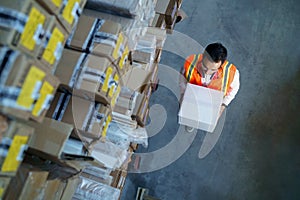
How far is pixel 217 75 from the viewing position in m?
3.79

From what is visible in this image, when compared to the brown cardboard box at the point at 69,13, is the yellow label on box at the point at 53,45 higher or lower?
lower

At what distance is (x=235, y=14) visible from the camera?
5.57 m

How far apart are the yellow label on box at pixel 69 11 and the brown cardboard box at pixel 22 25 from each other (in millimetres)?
187

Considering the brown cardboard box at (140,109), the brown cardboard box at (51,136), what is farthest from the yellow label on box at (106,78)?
the brown cardboard box at (140,109)

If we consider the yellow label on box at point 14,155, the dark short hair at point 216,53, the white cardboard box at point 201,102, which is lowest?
the yellow label on box at point 14,155

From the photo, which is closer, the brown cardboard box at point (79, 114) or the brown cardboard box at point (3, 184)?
the brown cardboard box at point (3, 184)

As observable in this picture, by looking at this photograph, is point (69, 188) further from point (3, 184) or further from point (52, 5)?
point (52, 5)

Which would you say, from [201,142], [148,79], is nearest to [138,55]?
[148,79]

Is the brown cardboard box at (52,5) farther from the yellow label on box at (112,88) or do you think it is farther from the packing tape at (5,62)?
the yellow label on box at (112,88)

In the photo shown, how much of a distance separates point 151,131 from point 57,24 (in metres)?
3.01

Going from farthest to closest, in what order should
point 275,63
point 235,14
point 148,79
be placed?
1. point 235,14
2. point 275,63
3. point 148,79

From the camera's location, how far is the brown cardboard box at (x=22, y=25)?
1.60m

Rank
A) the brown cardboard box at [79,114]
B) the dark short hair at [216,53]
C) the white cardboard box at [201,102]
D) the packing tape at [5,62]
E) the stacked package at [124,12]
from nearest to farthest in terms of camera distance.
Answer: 1. the packing tape at [5,62]
2. the brown cardboard box at [79,114]
3. the stacked package at [124,12]
4. the dark short hair at [216,53]
5. the white cardboard box at [201,102]

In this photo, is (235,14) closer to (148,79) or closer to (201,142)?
(201,142)
